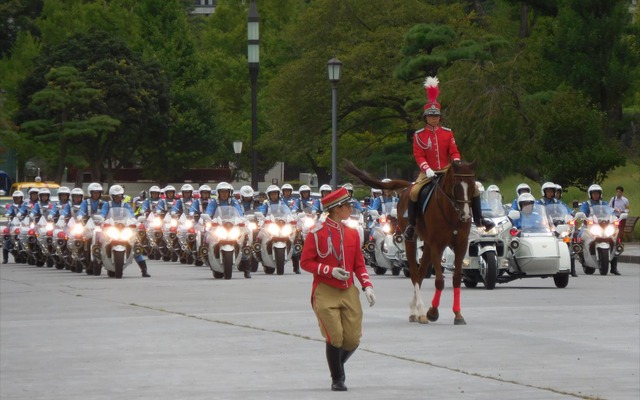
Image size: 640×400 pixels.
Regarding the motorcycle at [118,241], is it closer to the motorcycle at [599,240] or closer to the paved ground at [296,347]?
the paved ground at [296,347]

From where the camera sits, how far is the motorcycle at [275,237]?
114ft

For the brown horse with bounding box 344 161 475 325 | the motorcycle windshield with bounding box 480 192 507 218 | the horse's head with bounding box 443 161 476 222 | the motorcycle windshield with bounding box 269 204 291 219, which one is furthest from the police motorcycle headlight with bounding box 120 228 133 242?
the horse's head with bounding box 443 161 476 222

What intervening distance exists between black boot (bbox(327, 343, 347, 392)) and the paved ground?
14cm

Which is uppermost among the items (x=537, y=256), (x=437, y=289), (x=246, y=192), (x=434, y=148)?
(x=246, y=192)

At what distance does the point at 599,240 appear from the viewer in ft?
107

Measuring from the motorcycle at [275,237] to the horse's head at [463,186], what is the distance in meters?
13.6

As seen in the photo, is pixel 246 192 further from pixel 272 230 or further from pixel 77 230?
pixel 77 230

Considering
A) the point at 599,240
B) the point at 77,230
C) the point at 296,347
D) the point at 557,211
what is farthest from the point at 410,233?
the point at 77,230

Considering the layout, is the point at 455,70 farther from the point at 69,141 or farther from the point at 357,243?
the point at 357,243

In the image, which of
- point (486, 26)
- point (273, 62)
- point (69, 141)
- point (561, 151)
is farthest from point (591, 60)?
point (273, 62)

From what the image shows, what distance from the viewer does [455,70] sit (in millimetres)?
60250

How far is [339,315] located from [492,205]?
16.6 m

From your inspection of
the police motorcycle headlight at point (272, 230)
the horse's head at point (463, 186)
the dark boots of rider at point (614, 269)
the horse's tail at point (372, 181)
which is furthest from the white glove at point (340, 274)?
the police motorcycle headlight at point (272, 230)

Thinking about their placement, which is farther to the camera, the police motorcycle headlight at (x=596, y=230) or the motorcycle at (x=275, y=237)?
the motorcycle at (x=275, y=237)
